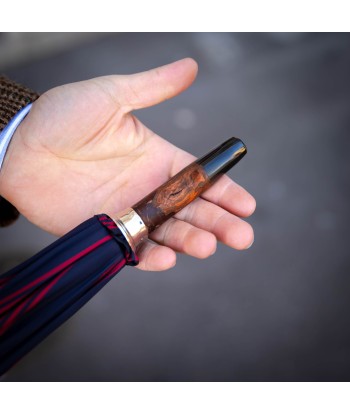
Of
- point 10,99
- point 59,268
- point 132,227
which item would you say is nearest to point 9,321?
point 59,268

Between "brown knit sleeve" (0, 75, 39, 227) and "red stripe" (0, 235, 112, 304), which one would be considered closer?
"red stripe" (0, 235, 112, 304)

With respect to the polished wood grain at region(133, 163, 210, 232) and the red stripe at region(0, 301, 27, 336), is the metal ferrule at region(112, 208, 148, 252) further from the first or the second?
the red stripe at region(0, 301, 27, 336)

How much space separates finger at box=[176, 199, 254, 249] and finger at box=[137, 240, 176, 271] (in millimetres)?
142

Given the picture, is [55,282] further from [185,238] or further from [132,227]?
[185,238]

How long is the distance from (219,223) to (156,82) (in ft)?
1.52

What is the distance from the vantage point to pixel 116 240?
122cm

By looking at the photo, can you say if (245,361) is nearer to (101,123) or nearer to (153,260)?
(153,260)

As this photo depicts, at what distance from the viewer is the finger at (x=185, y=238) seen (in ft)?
4.02

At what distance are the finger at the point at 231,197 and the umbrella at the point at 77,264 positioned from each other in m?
0.05

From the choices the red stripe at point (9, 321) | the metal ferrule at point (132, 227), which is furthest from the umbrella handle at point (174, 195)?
the red stripe at point (9, 321)


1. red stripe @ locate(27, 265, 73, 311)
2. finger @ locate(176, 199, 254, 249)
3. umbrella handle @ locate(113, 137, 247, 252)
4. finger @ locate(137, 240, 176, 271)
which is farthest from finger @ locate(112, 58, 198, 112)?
red stripe @ locate(27, 265, 73, 311)

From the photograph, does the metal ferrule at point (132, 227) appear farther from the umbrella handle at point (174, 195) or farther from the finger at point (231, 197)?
the finger at point (231, 197)

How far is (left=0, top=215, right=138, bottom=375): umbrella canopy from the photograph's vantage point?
3.64ft

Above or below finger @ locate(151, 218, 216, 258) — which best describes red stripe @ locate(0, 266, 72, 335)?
below
